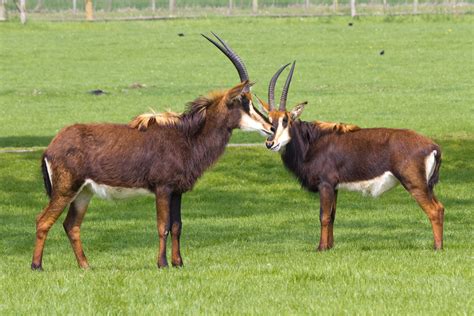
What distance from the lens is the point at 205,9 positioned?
6138 centimetres

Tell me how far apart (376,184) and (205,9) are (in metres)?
47.2

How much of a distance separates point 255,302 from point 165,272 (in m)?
1.92

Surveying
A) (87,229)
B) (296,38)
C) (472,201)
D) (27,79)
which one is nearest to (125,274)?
(87,229)

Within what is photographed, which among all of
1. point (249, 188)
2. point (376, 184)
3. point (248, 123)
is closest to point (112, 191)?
point (248, 123)

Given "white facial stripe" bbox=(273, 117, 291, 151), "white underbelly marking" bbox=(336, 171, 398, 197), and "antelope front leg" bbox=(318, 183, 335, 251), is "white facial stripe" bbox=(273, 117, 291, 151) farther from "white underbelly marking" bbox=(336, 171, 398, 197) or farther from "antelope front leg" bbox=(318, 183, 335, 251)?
"white underbelly marking" bbox=(336, 171, 398, 197)

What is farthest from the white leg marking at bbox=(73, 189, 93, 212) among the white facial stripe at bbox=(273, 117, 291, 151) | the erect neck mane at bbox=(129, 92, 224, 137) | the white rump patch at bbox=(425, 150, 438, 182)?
the white rump patch at bbox=(425, 150, 438, 182)

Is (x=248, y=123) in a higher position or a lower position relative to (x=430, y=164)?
higher

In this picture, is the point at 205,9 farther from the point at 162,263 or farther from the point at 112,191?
the point at 162,263

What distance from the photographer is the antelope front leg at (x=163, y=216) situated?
13008 mm

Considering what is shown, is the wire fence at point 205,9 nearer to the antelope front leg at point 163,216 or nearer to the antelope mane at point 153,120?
the antelope mane at point 153,120

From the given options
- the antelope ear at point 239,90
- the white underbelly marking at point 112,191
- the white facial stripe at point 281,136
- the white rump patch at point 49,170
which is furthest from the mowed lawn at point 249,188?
the antelope ear at point 239,90

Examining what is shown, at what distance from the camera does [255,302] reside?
404 inches

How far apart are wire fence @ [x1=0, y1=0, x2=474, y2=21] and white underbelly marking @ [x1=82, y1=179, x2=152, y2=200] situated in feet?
139

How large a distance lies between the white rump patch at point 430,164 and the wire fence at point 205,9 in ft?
137
